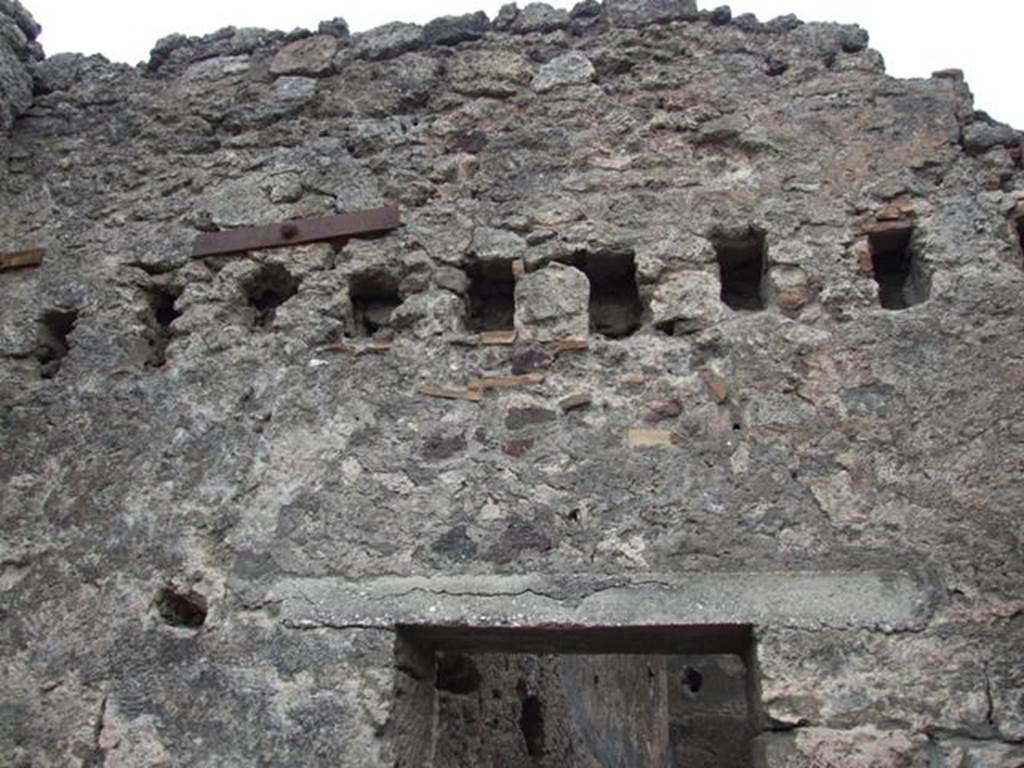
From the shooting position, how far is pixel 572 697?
596cm

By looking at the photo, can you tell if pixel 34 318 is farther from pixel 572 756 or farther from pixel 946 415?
pixel 572 756

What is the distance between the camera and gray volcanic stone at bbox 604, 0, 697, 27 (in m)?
3.51

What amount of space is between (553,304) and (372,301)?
67 centimetres

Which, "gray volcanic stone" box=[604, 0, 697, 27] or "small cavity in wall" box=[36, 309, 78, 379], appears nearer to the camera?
"small cavity in wall" box=[36, 309, 78, 379]

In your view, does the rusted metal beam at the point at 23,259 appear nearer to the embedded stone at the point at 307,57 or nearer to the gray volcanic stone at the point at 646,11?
the embedded stone at the point at 307,57

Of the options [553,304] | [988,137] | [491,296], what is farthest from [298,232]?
[988,137]

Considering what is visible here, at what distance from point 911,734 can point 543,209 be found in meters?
1.89

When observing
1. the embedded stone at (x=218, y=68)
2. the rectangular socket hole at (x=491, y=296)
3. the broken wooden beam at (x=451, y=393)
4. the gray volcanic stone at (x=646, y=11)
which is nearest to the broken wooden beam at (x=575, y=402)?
the broken wooden beam at (x=451, y=393)

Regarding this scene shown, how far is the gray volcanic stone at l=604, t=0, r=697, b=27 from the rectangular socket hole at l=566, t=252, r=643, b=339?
1.01 meters

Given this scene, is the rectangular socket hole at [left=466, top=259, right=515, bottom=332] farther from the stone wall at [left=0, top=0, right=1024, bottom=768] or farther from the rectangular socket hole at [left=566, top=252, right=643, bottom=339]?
the rectangular socket hole at [left=566, top=252, right=643, bottom=339]

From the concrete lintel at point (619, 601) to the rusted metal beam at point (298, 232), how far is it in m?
1.22

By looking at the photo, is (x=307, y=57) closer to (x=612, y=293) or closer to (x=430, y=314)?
(x=430, y=314)

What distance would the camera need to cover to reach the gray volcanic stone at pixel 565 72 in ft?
11.3

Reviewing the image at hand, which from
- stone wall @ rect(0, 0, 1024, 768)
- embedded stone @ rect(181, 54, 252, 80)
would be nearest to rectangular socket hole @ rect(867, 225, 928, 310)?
stone wall @ rect(0, 0, 1024, 768)
